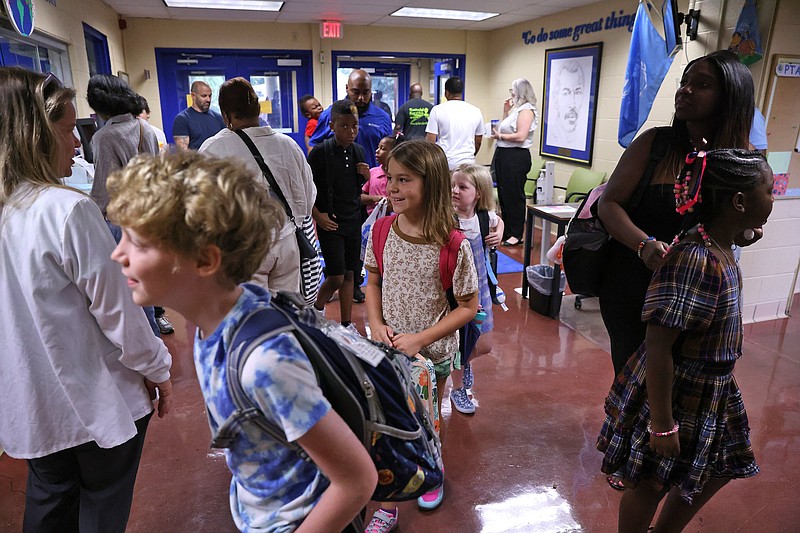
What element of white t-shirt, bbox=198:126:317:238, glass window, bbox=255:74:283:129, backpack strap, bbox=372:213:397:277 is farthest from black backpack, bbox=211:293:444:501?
glass window, bbox=255:74:283:129

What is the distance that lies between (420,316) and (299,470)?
1.01m

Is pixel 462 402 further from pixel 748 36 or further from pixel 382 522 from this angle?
pixel 748 36

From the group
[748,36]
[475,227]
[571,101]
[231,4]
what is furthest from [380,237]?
[231,4]

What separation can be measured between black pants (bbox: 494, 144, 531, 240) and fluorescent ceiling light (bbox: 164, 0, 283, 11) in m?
3.20

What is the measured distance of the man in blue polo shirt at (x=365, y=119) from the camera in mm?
4039

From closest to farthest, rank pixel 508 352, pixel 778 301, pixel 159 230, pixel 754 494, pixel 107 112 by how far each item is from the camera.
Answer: pixel 159 230, pixel 754 494, pixel 107 112, pixel 508 352, pixel 778 301

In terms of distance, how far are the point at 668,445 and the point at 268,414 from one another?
1093mm

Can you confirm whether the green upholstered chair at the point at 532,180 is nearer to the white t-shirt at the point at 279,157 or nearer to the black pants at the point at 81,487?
the white t-shirt at the point at 279,157

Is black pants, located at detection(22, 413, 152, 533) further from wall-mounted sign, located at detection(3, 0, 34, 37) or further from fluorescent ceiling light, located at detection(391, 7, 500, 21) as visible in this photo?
fluorescent ceiling light, located at detection(391, 7, 500, 21)

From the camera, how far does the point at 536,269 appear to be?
13.4 feet

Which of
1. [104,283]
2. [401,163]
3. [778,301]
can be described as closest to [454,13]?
[778,301]

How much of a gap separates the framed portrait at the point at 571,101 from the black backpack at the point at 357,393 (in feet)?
19.6

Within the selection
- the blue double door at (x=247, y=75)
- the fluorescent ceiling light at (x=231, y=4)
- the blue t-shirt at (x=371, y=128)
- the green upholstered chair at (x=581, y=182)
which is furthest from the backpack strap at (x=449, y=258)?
the blue double door at (x=247, y=75)

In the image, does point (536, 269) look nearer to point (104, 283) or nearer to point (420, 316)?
point (420, 316)
